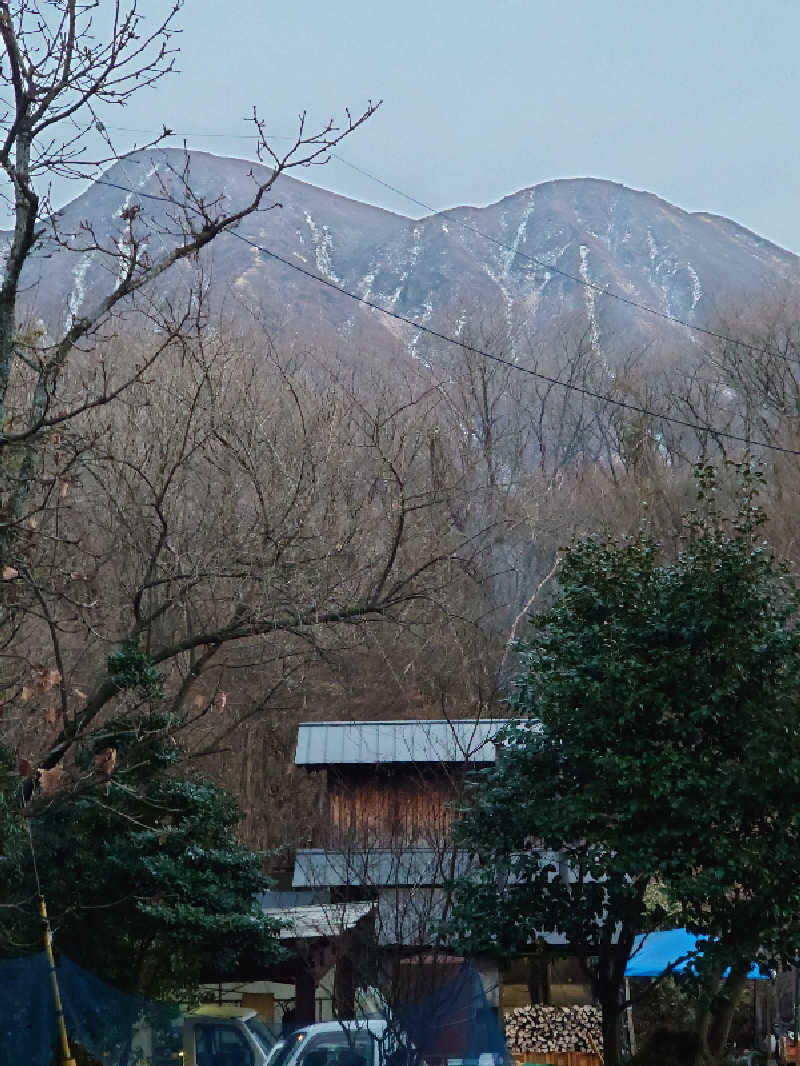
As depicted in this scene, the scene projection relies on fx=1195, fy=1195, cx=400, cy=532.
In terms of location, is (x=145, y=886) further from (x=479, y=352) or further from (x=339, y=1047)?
(x=479, y=352)

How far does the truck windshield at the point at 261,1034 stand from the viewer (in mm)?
13281

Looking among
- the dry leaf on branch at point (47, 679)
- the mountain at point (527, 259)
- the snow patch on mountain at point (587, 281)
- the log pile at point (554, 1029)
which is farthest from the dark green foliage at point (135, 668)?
the mountain at point (527, 259)

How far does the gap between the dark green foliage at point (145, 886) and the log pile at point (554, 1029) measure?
597 cm

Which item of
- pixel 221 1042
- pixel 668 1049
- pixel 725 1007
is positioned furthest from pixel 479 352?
pixel 725 1007

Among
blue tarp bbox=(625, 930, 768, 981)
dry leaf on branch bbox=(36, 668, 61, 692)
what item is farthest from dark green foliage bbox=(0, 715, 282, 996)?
dry leaf on branch bbox=(36, 668, 61, 692)

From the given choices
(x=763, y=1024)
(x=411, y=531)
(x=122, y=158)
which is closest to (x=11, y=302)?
(x=122, y=158)

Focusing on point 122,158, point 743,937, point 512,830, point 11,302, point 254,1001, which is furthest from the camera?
point 254,1001

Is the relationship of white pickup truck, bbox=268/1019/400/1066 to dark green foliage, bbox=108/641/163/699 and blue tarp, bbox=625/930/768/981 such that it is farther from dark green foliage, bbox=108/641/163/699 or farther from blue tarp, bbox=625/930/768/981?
blue tarp, bbox=625/930/768/981

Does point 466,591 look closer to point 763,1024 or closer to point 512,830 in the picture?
point 763,1024

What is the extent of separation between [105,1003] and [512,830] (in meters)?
4.61

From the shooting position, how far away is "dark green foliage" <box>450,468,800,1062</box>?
415 inches

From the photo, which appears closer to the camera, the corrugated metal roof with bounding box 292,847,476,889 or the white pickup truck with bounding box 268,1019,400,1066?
the white pickup truck with bounding box 268,1019,400,1066

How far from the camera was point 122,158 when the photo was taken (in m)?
7.70

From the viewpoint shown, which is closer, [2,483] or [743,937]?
[2,483]
